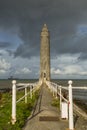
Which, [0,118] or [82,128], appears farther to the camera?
[0,118]

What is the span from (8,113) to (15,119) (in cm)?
185

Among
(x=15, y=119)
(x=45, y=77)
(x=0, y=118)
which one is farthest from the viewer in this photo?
(x=45, y=77)

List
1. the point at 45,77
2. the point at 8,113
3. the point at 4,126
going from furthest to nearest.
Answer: the point at 45,77 < the point at 8,113 < the point at 4,126

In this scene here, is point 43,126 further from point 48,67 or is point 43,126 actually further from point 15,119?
point 48,67

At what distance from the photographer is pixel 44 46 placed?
71188mm

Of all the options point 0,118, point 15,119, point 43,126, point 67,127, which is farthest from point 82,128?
point 0,118

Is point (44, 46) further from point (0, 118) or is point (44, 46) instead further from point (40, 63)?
point (0, 118)

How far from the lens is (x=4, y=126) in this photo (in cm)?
931

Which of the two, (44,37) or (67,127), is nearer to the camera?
(67,127)

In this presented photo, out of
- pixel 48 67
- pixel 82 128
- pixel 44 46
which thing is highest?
pixel 44 46

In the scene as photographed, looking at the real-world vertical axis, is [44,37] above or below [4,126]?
above

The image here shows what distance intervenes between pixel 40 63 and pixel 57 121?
5993 centimetres

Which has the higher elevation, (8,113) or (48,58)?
(48,58)

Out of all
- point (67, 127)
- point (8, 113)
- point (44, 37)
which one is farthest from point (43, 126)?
point (44, 37)
